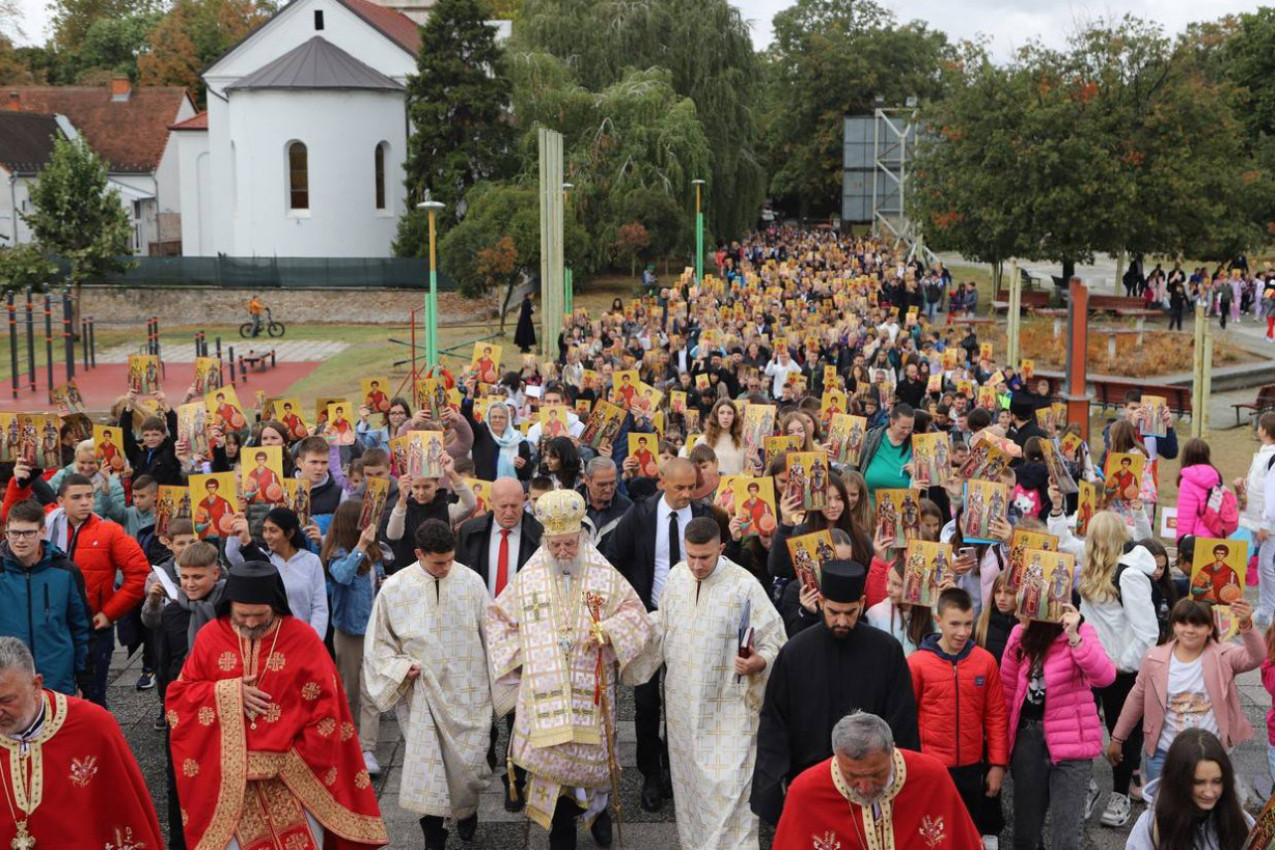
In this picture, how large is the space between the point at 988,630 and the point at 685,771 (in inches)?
63.8

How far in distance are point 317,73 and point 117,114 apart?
692 inches

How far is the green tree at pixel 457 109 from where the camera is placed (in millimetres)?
47344

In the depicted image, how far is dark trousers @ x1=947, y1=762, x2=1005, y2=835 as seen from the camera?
22.5 ft

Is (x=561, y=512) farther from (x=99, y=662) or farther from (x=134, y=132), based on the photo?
(x=134, y=132)

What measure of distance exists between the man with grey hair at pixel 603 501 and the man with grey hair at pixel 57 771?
3.54m

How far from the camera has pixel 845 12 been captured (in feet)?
288

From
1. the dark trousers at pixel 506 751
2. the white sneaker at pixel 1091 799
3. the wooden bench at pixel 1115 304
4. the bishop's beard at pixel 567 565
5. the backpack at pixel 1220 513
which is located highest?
the wooden bench at pixel 1115 304

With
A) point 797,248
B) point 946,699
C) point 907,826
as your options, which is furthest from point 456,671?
point 797,248

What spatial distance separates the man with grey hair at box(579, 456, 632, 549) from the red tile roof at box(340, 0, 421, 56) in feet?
150

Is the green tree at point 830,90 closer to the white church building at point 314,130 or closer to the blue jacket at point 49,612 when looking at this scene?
the white church building at point 314,130

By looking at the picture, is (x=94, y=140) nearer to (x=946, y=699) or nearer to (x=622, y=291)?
(x=622, y=291)

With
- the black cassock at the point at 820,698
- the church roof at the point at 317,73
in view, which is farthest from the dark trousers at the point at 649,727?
the church roof at the point at 317,73

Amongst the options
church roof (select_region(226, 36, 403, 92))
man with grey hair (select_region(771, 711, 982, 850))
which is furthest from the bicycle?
man with grey hair (select_region(771, 711, 982, 850))

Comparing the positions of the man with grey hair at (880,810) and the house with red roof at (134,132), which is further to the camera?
the house with red roof at (134,132)
